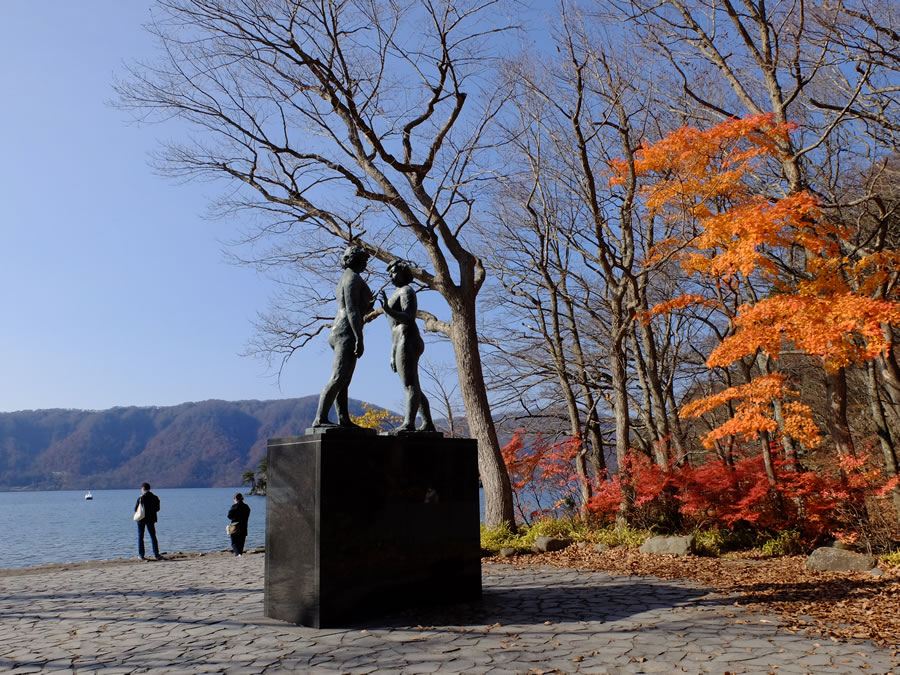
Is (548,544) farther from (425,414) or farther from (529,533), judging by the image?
(425,414)

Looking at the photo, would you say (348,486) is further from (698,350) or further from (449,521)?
(698,350)

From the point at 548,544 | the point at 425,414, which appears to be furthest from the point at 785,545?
the point at 425,414

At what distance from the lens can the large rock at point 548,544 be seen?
1168 centimetres

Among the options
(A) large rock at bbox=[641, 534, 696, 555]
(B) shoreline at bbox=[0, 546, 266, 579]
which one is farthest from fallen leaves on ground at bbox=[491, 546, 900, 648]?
(B) shoreline at bbox=[0, 546, 266, 579]

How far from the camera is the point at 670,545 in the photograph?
419 inches

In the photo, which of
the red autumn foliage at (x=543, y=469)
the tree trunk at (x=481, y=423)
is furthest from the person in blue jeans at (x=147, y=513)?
the red autumn foliage at (x=543, y=469)

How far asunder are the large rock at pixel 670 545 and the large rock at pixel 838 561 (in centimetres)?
185

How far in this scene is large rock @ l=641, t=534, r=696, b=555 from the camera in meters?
10.5

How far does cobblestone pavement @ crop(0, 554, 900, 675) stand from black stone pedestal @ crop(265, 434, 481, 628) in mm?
300

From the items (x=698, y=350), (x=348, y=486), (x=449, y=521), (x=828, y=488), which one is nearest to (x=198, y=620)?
(x=348, y=486)

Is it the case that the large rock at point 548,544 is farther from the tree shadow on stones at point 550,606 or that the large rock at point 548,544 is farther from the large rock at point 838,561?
the large rock at point 838,561

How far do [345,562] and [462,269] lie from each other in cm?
813

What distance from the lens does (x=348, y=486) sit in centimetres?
648

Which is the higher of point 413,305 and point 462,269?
point 462,269
